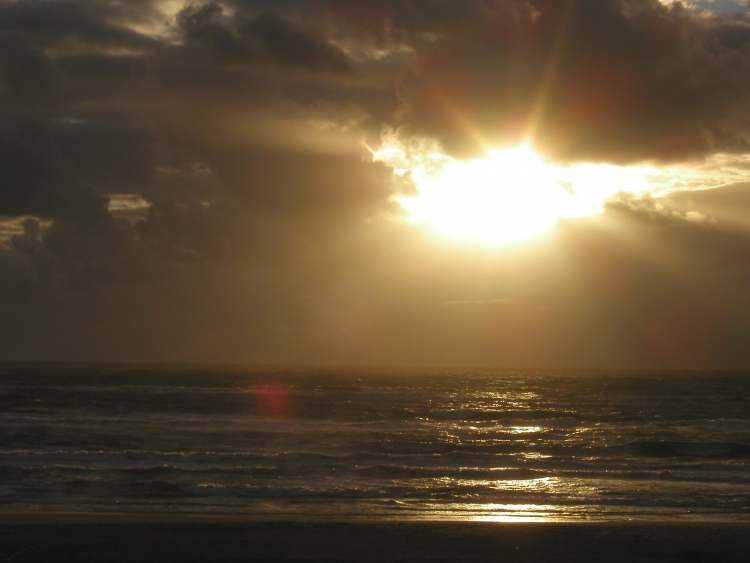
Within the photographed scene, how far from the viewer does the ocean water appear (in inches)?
776

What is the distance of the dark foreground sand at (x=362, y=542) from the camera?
13.3m

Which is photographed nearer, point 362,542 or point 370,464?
point 362,542

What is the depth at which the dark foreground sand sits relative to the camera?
1334 cm

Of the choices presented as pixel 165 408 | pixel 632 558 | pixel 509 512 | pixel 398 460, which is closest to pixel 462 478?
pixel 398 460

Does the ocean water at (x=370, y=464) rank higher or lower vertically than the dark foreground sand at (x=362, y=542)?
lower

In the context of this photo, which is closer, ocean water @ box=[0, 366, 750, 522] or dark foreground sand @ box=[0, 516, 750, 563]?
dark foreground sand @ box=[0, 516, 750, 563]

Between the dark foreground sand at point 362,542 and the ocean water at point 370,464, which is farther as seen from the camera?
the ocean water at point 370,464

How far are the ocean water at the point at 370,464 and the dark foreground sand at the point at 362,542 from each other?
201 centimetres

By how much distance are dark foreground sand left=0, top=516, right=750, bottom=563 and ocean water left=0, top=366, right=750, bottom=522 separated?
6.60ft

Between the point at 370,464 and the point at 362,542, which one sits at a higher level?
the point at 362,542

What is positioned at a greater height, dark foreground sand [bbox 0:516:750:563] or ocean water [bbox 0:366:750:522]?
dark foreground sand [bbox 0:516:750:563]

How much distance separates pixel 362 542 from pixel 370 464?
12.9 meters

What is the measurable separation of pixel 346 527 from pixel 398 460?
12836 millimetres

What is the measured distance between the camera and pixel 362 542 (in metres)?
14.5
